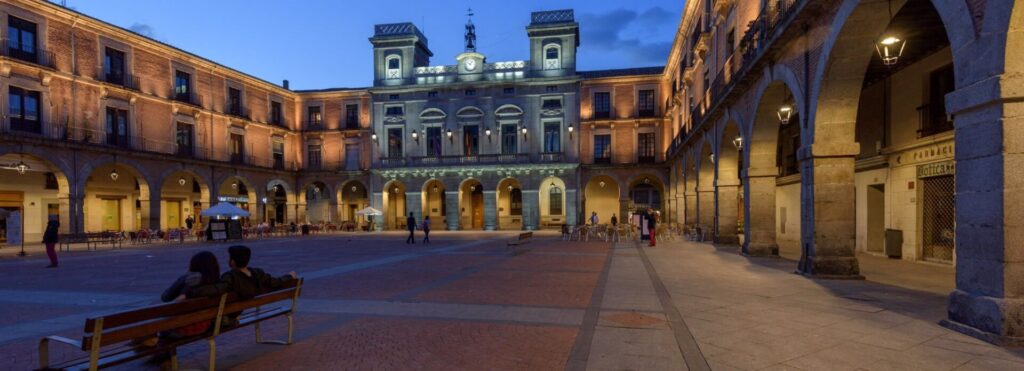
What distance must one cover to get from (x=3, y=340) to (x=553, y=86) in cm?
3364

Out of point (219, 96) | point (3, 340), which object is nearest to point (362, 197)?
point (219, 96)

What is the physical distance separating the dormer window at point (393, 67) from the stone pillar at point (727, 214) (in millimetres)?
28696

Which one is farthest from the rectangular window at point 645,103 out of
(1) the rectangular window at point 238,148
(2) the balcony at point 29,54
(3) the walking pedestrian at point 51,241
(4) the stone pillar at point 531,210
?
(2) the balcony at point 29,54

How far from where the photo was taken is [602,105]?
37906 mm

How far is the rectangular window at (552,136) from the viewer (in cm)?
3672

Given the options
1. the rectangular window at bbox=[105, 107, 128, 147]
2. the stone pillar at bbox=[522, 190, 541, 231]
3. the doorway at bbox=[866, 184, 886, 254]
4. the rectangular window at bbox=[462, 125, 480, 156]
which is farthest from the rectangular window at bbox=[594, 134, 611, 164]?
the rectangular window at bbox=[105, 107, 128, 147]

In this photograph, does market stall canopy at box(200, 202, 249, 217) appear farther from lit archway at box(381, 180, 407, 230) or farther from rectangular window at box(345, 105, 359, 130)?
rectangular window at box(345, 105, 359, 130)

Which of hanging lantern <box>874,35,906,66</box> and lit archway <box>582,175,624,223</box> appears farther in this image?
lit archway <box>582,175,624,223</box>

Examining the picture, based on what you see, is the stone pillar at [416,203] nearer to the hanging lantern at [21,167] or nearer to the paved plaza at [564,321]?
the hanging lantern at [21,167]

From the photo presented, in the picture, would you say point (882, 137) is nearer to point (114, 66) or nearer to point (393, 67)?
point (393, 67)

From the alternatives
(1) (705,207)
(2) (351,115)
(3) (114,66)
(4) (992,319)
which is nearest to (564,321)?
(4) (992,319)

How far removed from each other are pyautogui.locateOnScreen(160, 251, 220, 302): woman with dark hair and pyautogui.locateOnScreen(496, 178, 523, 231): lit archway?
3295 centimetres

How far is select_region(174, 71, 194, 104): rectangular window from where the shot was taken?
30.8m

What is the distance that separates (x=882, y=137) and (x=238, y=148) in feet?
127
